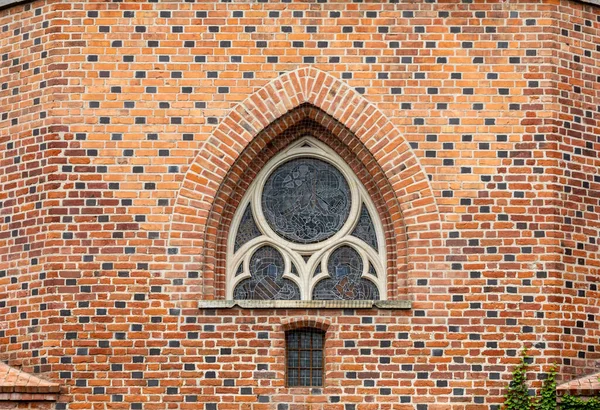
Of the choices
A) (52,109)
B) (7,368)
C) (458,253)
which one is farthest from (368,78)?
(7,368)

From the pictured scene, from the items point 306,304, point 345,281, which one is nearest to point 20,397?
point 306,304

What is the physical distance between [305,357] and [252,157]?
2.33m

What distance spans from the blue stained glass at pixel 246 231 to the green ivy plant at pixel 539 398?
3.32 meters

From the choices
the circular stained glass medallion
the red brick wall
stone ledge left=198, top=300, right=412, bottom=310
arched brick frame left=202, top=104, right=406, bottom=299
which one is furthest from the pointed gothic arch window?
stone ledge left=198, top=300, right=412, bottom=310

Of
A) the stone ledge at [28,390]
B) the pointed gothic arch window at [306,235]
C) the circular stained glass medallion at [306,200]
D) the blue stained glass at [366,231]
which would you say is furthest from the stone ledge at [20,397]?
the blue stained glass at [366,231]

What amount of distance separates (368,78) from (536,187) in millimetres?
2238

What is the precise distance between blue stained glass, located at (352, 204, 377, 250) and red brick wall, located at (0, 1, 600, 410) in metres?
0.26

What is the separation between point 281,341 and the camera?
16.1 metres

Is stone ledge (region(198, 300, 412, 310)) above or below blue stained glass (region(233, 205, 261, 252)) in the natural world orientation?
below

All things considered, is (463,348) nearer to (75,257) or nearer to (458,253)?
(458,253)

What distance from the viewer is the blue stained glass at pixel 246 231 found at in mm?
16797

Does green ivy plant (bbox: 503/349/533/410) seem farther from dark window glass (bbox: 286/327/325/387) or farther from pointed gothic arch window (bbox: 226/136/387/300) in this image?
dark window glass (bbox: 286/327/325/387)

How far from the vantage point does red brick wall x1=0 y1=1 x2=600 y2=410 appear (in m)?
16.0

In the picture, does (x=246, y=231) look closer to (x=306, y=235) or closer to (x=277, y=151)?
(x=306, y=235)
